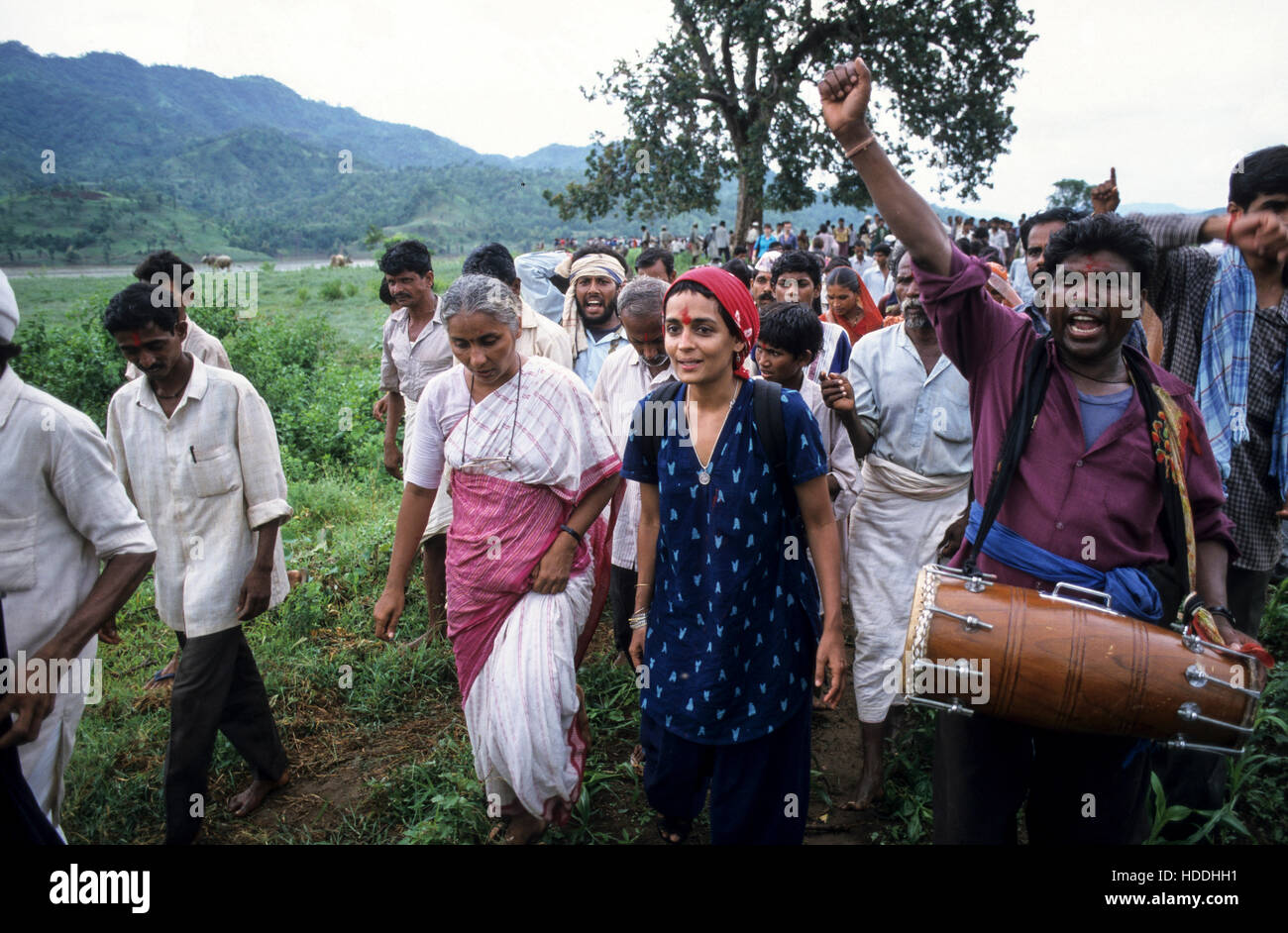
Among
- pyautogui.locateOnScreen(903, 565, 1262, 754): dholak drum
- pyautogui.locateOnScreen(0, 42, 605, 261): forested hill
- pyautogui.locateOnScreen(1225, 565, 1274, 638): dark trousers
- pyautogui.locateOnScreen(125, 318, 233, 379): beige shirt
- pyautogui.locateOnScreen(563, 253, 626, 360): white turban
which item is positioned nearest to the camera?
pyautogui.locateOnScreen(903, 565, 1262, 754): dholak drum

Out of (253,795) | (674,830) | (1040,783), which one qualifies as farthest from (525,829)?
(1040,783)

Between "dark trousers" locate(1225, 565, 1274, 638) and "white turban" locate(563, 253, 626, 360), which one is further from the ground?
"white turban" locate(563, 253, 626, 360)

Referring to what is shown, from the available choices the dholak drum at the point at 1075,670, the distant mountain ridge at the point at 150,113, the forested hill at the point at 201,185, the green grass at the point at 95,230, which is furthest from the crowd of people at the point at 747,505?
the distant mountain ridge at the point at 150,113

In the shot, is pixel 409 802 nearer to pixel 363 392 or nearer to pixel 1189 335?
pixel 1189 335

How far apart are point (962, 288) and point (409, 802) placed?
292cm

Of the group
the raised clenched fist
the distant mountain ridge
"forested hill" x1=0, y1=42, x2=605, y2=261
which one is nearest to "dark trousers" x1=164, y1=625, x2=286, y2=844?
the raised clenched fist

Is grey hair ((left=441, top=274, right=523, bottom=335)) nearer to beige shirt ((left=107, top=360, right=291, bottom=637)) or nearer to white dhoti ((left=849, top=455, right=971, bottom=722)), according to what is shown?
beige shirt ((left=107, top=360, right=291, bottom=637))

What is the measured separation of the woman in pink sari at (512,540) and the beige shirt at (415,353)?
1739 mm

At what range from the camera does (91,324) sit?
952cm

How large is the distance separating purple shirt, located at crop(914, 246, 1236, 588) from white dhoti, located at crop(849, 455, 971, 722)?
1.27m

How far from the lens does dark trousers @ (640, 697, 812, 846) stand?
249cm

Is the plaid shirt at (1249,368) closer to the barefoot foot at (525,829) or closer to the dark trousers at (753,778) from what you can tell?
the dark trousers at (753,778)

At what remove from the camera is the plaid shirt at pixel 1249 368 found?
2.54 meters
